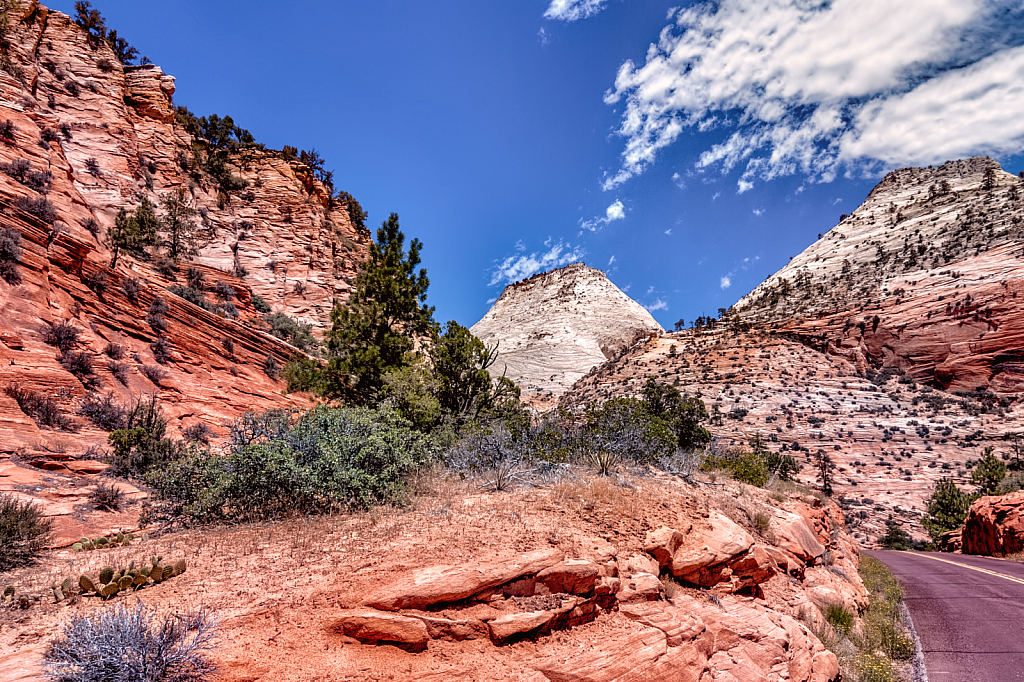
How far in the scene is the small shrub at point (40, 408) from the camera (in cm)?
819

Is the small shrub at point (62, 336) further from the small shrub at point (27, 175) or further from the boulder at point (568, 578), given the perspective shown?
the boulder at point (568, 578)

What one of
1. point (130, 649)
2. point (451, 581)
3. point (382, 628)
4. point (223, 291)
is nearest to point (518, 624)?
point (451, 581)

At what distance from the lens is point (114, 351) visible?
37.8ft

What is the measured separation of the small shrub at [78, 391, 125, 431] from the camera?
917 cm

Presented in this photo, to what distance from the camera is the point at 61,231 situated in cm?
1198

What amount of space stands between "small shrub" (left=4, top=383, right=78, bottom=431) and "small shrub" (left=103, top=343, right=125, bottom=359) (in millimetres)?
2987

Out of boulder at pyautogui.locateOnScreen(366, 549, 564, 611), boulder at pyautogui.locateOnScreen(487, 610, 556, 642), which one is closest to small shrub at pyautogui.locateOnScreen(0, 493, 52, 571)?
boulder at pyautogui.locateOnScreen(366, 549, 564, 611)

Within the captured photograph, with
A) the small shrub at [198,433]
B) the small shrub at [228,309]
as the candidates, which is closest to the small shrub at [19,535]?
the small shrub at [198,433]

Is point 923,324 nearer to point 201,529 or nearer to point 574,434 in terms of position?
point 574,434

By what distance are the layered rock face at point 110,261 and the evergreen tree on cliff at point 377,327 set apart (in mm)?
3206

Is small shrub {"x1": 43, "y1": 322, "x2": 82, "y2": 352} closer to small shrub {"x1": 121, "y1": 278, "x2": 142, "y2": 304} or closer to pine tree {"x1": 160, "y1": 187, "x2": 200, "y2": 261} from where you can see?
small shrub {"x1": 121, "y1": 278, "x2": 142, "y2": 304}

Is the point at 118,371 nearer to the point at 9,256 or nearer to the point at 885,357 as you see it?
the point at 9,256

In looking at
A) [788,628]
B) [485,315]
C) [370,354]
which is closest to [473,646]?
[788,628]

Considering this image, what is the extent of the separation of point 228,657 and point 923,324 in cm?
3931
